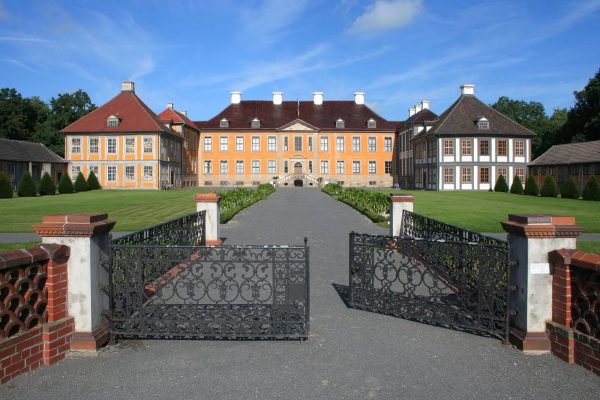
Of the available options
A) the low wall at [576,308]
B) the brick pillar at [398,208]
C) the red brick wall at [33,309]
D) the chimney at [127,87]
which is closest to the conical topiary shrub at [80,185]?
the chimney at [127,87]

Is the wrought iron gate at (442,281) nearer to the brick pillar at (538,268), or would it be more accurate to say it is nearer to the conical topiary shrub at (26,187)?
the brick pillar at (538,268)

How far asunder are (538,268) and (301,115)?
66.1 metres

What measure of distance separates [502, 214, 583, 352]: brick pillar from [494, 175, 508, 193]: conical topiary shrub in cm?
4457

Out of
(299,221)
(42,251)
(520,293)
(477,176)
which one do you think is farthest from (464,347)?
(477,176)

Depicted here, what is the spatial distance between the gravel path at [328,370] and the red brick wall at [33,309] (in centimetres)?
17

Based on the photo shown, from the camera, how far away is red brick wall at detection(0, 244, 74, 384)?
438cm

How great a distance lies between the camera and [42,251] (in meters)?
4.88

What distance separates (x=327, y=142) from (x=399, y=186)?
11.2 m

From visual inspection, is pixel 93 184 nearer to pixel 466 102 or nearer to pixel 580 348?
pixel 466 102

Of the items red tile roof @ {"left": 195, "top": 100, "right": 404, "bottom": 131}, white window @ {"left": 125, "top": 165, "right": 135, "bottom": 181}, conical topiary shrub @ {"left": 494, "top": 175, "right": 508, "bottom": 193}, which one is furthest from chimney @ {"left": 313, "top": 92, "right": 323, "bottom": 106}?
conical topiary shrub @ {"left": 494, "top": 175, "right": 508, "bottom": 193}

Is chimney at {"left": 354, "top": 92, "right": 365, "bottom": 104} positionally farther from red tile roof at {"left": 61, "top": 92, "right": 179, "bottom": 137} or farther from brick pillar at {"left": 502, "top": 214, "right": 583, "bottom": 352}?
brick pillar at {"left": 502, "top": 214, "right": 583, "bottom": 352}

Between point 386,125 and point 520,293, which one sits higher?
point 386,125

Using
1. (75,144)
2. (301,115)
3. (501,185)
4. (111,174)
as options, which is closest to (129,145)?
(111,174)

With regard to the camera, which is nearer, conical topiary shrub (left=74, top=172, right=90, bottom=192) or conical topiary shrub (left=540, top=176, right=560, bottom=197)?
conical topiary shrub (left=540, top=176, right=560, bottom=197)
